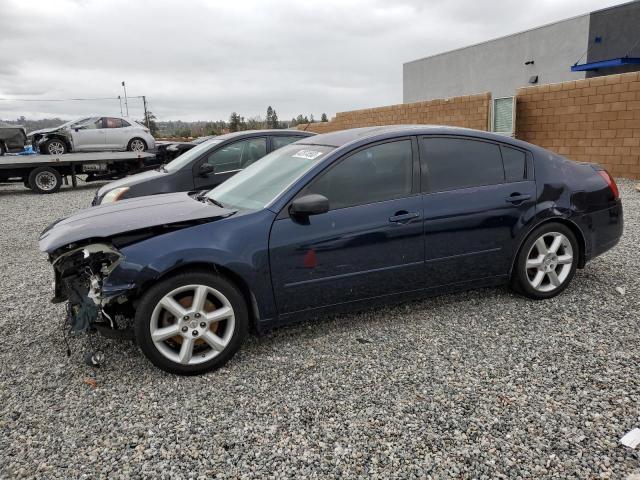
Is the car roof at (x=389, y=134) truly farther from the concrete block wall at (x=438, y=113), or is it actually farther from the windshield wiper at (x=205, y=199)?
the concrete block wall at (x=438, y=113)

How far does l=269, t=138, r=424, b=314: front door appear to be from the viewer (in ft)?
11.0

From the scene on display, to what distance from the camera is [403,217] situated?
11.8 ft

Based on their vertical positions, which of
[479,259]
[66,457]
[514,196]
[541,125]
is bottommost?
[66,457]

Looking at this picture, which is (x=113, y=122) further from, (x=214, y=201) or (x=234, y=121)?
(x=234, y=121)

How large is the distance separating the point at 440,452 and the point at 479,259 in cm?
189

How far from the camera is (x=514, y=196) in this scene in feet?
13.1

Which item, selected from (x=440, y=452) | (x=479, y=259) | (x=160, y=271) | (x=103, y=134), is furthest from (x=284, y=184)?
(x=103, y=134)

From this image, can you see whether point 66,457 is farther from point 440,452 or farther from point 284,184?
point 284,184

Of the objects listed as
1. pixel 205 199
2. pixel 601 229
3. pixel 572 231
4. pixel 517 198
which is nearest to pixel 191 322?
pixel 205 199

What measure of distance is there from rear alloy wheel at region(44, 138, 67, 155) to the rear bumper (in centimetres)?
1710

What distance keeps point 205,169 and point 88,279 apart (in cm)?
394

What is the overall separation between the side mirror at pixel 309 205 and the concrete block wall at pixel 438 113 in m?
11.7

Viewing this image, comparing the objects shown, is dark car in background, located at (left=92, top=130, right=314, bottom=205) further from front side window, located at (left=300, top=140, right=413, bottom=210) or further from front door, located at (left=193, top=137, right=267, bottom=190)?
front side window, located at (left=300, top=140, right=413, bottom=210)

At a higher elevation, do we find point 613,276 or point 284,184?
point 284,184
